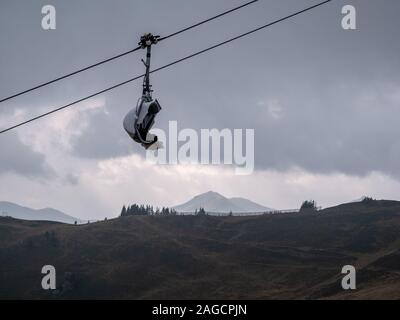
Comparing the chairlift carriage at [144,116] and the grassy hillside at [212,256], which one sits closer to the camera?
the chairlift carriage at [144,116]

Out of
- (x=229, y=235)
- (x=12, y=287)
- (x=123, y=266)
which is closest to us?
(x=12, y=287)

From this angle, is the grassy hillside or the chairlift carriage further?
the grassy hillside

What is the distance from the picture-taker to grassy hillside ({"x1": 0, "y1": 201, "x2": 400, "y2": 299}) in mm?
83500

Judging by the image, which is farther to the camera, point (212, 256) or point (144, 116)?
point (212, 256)

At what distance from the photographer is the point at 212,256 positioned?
4053 inches

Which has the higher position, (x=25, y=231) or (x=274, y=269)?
(x=25, y=231)

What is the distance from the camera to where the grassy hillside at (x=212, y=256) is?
274 feet

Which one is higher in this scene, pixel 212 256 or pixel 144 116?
pixel 212 256

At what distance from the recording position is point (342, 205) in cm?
13650

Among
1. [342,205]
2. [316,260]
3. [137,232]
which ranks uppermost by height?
[342,205]
